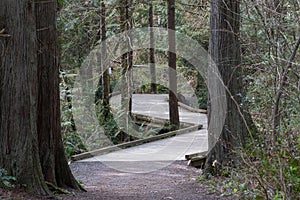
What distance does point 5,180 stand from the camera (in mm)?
→ 6070

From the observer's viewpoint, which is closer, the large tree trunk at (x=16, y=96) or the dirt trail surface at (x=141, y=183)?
the large tree trunk at (x=16, y=96)

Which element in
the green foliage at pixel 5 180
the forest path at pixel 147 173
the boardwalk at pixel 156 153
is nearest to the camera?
the green foliage at pixel 5 180

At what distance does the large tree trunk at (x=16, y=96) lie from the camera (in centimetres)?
628

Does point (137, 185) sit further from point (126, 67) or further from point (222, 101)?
point (126, 67)

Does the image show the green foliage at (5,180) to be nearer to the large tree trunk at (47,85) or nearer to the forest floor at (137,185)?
the forest floor at (137,185)

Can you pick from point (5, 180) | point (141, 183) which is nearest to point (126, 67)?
point (141, 183)

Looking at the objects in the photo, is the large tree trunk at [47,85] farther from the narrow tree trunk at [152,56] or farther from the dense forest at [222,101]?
the narrow tree trunk at [152,56]

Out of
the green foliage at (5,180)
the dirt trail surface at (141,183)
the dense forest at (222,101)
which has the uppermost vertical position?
the dense forest at (222,101)

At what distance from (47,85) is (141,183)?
3234mm

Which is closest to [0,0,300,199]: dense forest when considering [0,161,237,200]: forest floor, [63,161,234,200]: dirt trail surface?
[0,161,237,200]: forest floor

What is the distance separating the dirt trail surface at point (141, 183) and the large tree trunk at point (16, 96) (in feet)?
3.59

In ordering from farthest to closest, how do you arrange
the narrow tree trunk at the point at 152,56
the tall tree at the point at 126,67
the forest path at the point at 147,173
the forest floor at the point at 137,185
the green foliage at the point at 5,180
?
the narrow tree trunk at the point at 152,56 < the tall tree at the point at 126,67 < the forest path at the point at 147,173 < the forest floor at the point at 137,185 < the green foliage at the point at 5,180

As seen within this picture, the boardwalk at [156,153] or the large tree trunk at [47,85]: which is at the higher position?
the large tree trunk at [47,85]

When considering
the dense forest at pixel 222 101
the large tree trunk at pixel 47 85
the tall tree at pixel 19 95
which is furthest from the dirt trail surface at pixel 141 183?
the tall tree at pixel 19 95
